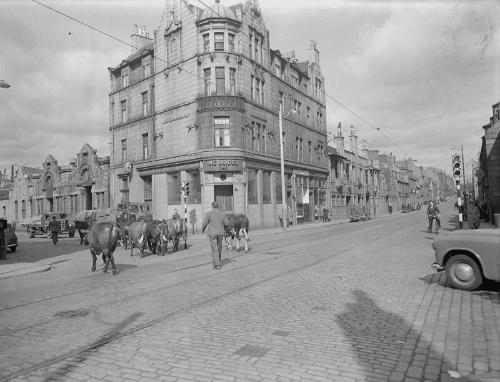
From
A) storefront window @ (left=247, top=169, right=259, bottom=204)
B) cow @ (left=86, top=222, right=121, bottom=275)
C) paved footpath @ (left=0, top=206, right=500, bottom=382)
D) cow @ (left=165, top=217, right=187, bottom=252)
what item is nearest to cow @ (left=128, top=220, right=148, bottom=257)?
cow @ (left=165, top=217, right=187, bottom=252)

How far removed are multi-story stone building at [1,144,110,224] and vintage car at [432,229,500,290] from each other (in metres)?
38.5

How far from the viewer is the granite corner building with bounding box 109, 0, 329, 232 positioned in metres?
31.5

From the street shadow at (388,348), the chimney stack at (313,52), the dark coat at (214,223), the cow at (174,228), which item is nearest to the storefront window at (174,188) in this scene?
the cow at (174,228)

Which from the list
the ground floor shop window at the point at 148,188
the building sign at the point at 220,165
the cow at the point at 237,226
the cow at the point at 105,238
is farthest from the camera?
the ground floor shop window at the point at 148,188

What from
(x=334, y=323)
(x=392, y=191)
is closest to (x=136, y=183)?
(x=334, y=323)

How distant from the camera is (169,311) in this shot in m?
6.94

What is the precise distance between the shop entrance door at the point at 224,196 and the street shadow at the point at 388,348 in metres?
25.3

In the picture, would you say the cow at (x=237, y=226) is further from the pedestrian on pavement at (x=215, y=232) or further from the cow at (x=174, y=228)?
the pedestrian on pavement at (x=215, y=232)

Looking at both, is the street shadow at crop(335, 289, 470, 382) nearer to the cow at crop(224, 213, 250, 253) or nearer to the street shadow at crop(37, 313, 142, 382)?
the street shadow at crop(37, 313, 142, 382)

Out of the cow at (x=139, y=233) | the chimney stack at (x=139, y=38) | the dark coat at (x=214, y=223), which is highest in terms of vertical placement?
the chimney stack at (x=139, y=38)

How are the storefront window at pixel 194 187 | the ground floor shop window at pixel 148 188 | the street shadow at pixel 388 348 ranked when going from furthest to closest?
the ground floor shop window at pixel 148 188
the storefront window at pixel 194 187
the street shadow at pixel 388 348

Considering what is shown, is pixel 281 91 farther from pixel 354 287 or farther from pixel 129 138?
pixel 354 287

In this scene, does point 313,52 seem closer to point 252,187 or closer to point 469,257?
point 252,187

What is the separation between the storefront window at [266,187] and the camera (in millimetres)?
34828
